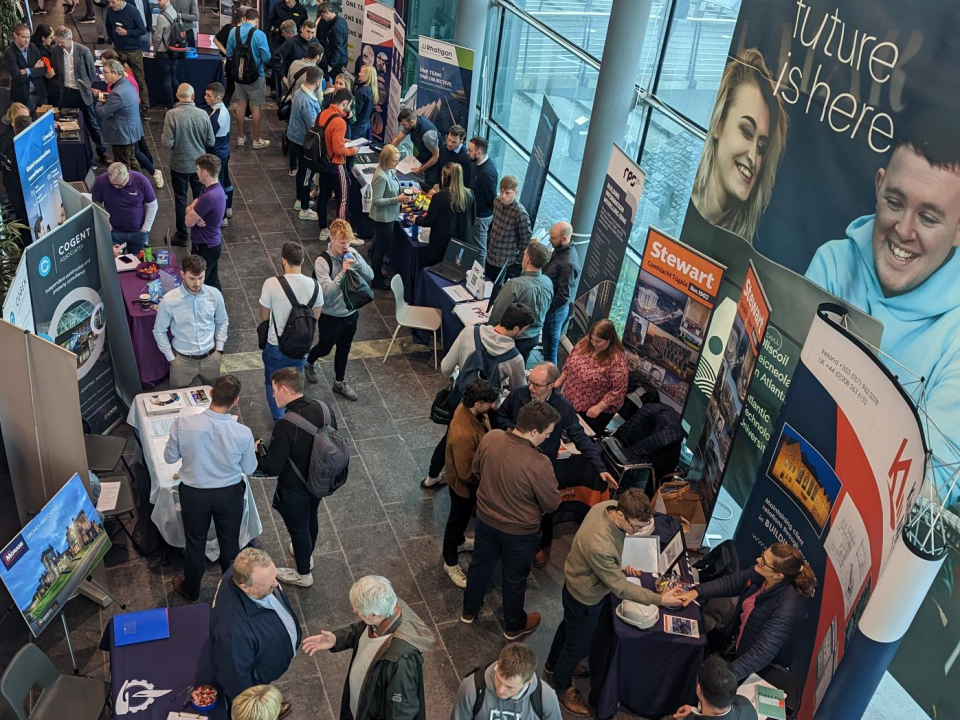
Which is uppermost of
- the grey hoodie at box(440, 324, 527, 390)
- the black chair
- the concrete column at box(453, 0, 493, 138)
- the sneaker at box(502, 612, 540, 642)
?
the concrete column at box(453, 0, 493, 138)

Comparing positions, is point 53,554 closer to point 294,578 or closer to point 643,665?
point 294,578

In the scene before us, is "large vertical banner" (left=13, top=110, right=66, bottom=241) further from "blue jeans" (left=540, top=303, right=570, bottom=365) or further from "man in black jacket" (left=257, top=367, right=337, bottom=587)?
"blue jeans" (left=540, top=303, right=570, bottom=365)

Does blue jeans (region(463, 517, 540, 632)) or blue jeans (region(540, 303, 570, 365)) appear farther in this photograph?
blue jeans (region(540, 303, 570, 365))

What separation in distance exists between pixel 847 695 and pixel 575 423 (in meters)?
2.29

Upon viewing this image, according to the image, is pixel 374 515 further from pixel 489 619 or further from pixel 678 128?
pixel 678 128

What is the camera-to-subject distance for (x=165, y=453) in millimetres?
4664

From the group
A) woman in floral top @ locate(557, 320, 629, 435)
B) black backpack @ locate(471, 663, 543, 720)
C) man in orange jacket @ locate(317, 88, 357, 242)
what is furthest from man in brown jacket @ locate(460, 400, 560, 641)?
man in orange jacket @ locate(317, 88, 357, 242)

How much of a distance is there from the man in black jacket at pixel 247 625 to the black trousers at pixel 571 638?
1.47 m

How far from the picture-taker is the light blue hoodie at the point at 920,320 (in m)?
4.21

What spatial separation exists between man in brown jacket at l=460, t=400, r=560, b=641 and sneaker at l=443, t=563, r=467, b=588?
0.51 m

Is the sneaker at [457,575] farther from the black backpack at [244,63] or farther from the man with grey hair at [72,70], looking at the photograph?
the black backpack at [244,63]

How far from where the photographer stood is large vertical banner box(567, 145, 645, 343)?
259 inches

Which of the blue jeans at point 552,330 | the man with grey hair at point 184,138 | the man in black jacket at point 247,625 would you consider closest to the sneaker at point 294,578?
the man in black jacket at point 247,625

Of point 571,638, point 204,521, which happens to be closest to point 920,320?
point 571,638
